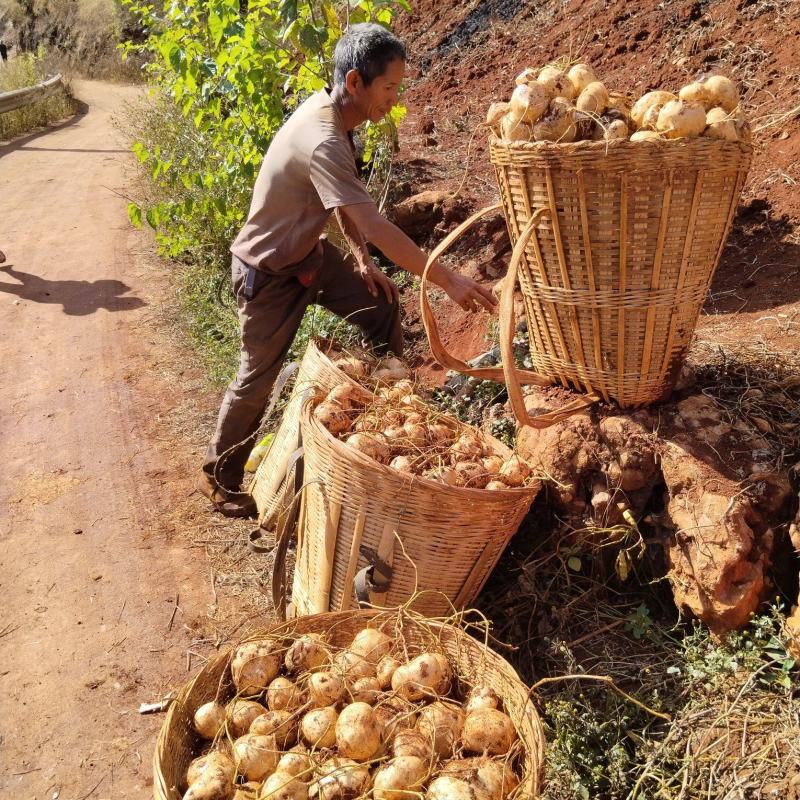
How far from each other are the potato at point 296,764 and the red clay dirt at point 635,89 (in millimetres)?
2248

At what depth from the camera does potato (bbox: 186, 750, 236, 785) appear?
204 centimetres

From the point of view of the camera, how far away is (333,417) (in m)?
2.72

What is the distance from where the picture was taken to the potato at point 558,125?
231cm

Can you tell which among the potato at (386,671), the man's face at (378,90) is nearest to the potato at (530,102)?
the man's face at (378,90)

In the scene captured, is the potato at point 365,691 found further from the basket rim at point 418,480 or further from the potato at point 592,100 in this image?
the potato at point 592,100

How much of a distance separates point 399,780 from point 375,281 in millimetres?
2227

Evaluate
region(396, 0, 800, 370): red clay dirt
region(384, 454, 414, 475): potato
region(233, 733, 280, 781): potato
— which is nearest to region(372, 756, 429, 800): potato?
region(233, 733, 280, 781): potato

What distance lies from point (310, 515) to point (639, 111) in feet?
5.62

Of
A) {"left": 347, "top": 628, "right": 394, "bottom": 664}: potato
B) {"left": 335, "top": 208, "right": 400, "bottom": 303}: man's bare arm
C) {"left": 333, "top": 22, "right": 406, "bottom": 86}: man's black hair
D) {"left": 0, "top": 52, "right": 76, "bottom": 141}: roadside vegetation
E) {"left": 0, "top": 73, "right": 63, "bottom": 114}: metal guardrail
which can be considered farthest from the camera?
{"left": 0, "top": 52, "right": 76, "bottom": 141}: roadside vegetation

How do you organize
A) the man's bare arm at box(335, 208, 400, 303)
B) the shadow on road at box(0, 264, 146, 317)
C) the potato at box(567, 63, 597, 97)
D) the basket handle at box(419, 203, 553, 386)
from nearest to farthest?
the potato at box(567, 63, 597, 97) → the basket handle at box(419, 203, 553, 386) → the man's bare arm at box(335, 208, 400, 303) → the shadow on road at box(0, 264, 146, 317)

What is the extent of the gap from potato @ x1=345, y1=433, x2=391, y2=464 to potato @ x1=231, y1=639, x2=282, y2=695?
2.20 feet

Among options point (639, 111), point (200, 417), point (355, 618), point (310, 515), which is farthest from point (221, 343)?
point (639, 111)

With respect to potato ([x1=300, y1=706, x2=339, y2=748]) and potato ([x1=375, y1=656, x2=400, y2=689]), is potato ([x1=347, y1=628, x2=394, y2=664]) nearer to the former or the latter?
potato ([x1=375, y1=656, x2=400, y2=689])

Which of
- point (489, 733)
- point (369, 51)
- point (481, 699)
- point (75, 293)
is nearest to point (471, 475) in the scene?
point (481, 699)
